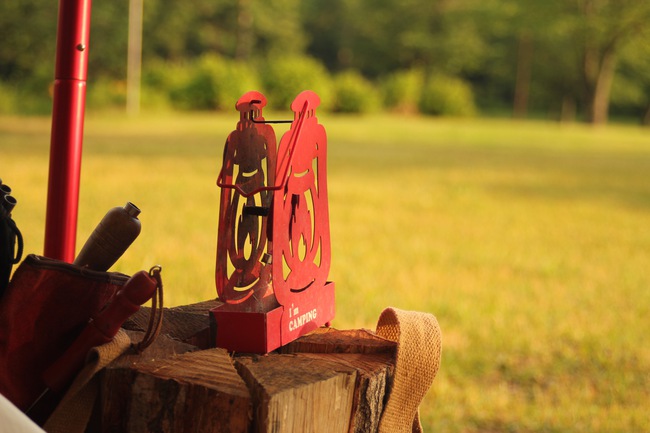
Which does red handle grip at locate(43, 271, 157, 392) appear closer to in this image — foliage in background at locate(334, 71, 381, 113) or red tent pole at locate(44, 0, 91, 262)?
red tent pole at locate(44, 0, 91, 262)

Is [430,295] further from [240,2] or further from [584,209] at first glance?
[240,2]

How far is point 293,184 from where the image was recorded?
146 cm

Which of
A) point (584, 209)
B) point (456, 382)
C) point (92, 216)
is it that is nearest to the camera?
point (456, 382)

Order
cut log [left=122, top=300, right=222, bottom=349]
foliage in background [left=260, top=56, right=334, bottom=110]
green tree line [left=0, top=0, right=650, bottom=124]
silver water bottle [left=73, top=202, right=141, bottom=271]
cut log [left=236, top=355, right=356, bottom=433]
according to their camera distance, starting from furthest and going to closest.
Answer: green tree line [left=0, top=0, right=650, bottom=124] < foliage in background [left=260, top=56, right=334, bottom=110] < cut log [left=122, top=300, right=222, bottom=349] < silver water bottle [left=73, top=202, right=141, bottom=271] < cut log [left=236, top=355, right=356, bottom=433]

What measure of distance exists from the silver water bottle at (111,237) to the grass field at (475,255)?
5.27 feet

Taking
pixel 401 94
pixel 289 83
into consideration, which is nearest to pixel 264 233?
pixel 289 83

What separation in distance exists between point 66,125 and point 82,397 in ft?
1.91

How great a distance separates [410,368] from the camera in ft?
5.03

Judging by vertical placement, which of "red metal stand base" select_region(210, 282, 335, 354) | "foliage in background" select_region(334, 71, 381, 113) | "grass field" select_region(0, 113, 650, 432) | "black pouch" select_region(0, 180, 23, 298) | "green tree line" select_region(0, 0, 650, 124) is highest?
"green tree line" select_region(0, 0, 650, 124)

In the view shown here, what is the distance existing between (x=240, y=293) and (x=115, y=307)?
224 millimetres

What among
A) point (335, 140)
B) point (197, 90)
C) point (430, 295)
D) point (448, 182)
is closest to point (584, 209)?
point (448, 182)

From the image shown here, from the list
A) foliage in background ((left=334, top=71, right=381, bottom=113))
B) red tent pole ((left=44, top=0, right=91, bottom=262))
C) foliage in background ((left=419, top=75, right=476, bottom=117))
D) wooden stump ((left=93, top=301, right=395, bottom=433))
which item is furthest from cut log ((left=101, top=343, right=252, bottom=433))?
foliage in background ((left=419, top=75, right=476, bottom=117))

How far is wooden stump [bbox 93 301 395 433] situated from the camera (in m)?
1.34

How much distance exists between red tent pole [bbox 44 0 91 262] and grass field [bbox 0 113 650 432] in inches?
59.8
